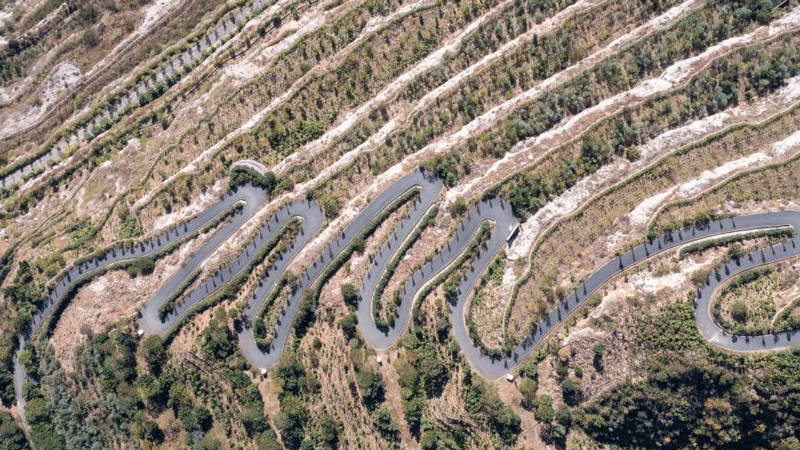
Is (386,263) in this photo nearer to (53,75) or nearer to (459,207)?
(459,207)

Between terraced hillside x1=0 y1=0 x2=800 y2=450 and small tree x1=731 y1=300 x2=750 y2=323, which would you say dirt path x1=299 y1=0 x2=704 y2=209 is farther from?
small tree x1=731 y1=300 x2=750 y2=323

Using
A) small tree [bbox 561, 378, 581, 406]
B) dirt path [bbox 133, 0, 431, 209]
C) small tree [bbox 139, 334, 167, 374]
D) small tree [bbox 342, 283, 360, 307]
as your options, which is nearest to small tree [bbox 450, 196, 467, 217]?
small tree [bbox 342, 283, 360, 307]

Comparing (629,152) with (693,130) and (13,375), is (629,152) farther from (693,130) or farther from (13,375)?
(13,375)

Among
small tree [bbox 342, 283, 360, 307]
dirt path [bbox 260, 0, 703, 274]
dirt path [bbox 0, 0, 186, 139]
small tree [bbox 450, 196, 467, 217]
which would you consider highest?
dirt path [bbox 0, 0, 186, 139]

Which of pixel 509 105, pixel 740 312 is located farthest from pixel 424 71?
pixel 740 312

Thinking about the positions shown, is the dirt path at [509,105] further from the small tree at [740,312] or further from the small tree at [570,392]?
the small tree at [740,312]

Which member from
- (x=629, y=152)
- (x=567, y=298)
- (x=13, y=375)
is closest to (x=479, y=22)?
(x=629, y=152)

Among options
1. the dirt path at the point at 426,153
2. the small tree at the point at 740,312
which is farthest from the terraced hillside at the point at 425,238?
the dirt path at the point at 426,153
